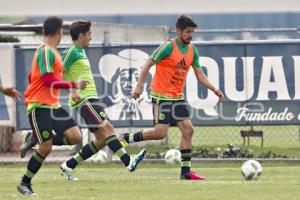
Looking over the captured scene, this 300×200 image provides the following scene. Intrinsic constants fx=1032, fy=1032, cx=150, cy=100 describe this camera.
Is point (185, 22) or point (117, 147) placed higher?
point (185, 22)

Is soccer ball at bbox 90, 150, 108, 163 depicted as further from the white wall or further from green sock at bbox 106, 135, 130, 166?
green sock at bbox 106, 135, 130, 166

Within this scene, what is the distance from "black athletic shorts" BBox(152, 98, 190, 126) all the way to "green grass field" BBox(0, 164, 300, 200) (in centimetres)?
82

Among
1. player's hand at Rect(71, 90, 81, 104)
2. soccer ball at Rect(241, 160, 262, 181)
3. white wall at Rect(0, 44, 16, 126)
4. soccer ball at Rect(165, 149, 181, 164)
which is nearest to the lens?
player's hand at Rect(71, 90, 81, 104)

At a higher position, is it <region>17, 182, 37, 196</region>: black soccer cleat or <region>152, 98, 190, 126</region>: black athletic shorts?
<region>152, 98, 190, 126</region>: black athletic shorts

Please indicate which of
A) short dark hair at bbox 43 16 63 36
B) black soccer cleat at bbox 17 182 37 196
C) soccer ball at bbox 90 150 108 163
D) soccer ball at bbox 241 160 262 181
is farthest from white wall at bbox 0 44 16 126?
black soccer cleat at bbox 17 182 37 196

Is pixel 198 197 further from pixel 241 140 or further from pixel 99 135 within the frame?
pixel 241 140

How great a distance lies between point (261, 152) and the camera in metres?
20.2

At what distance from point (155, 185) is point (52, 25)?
8.08ft

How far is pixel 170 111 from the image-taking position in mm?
14352

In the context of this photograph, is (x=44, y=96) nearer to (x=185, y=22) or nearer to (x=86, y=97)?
(x=86, y=97)

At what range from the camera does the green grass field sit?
37.4 feet

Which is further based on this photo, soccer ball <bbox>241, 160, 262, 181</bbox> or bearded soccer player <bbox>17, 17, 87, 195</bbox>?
soccer ball <bbox>241, 160, 262, 181</bbox>

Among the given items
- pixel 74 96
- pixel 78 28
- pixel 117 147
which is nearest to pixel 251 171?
pixel 117 147

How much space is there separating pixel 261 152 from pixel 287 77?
231 centimetres
